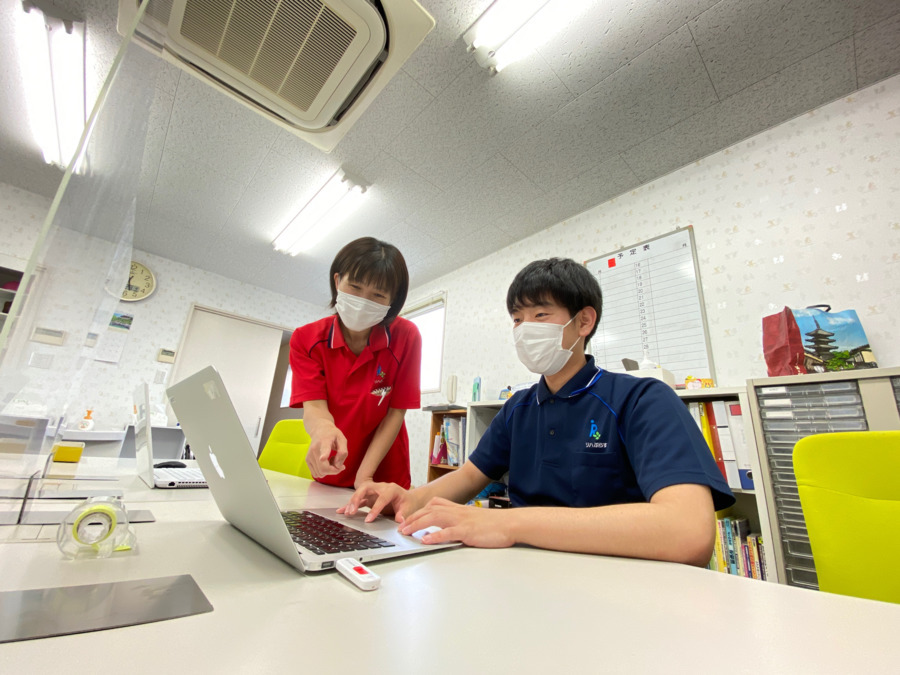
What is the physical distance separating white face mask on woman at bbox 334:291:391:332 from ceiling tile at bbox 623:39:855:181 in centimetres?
183

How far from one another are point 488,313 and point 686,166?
1.65m

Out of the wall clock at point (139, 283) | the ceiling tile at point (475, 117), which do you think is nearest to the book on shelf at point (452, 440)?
the ceiling tile at point (475, 117)

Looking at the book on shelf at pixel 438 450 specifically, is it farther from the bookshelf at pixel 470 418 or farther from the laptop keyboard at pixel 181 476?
the laptop keyboard at pixel 181 476

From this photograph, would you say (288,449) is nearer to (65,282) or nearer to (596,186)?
(65,282)

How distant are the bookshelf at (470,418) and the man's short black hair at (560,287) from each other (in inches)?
52.4

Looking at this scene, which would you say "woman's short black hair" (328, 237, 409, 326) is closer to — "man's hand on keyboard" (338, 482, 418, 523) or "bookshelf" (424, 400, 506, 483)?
"man's hand on keyboard" (338, 482, 418, 523)

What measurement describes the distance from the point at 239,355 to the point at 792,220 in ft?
15.7

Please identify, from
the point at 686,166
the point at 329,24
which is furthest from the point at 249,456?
the point at 686,166

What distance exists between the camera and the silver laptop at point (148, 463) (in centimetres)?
101

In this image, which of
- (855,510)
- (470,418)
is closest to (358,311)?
(855,510)

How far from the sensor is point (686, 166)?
2.23 meters

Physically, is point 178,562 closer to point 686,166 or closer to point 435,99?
point 435,99

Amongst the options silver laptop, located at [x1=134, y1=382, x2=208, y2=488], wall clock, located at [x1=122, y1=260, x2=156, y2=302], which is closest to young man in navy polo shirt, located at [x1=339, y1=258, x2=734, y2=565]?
silver laptop, located at [x1=134, y1=382, x2=208, y2=488]

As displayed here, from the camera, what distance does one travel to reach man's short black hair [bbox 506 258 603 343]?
100cm
